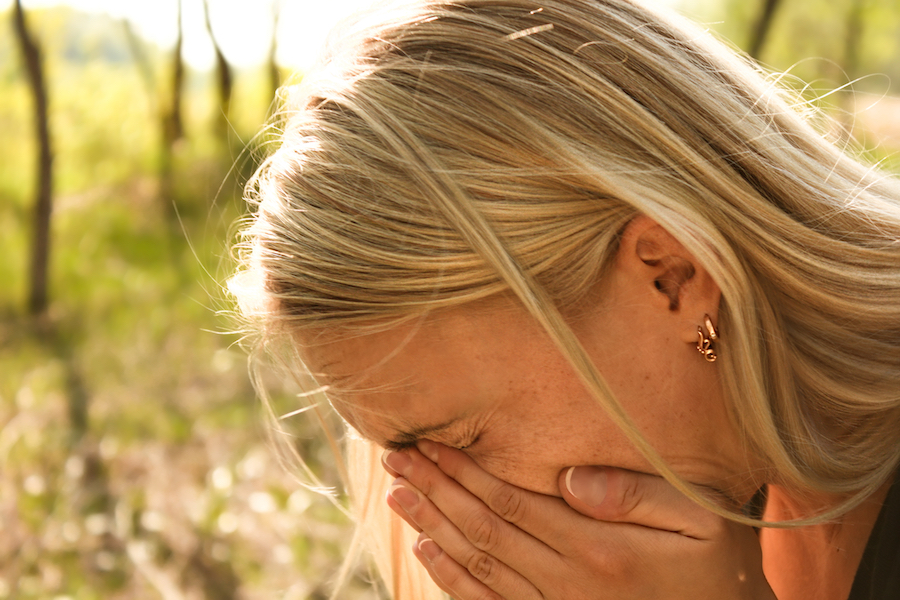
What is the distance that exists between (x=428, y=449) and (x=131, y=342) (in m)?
3.59

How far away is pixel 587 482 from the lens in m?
1.44

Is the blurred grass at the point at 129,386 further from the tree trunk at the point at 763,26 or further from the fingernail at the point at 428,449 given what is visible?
the tree trunk at the point at 763,26

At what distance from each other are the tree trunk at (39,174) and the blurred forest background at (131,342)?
12mm

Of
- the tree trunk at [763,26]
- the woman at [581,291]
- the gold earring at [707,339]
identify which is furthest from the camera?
the tree trunk at [763,26]

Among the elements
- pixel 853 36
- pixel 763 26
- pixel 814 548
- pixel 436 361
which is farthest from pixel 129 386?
pixel 853 36

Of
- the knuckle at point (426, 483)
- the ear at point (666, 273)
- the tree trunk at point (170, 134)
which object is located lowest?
the tree trunk at point (170, 134)

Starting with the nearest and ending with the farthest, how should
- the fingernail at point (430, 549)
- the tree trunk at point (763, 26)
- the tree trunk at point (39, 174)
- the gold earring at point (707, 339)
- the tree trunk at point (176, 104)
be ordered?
the gold earring at point (707, 339) → the fingernail at point (430, 549) → the tree trunk at point (39, 174) → the tree trunk at point (176, 104) → the tree trunk at point (763, 26)

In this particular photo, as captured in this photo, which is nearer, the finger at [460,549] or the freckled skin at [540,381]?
the freckled skin at [540,381]

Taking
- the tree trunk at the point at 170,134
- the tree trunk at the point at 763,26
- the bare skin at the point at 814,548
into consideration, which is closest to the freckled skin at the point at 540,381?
the bare skin at the point at 814,548

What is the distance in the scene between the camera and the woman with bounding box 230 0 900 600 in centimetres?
124

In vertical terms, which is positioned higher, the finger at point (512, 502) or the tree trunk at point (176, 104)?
the finger at point (512, 502)

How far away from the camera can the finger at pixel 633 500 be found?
1.43 meters

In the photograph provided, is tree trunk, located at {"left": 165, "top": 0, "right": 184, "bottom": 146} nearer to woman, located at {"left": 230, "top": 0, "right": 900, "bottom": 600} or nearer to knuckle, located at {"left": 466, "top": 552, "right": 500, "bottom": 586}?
woman, located at {"left": 230, "top": 0, "right": 900, "bottom": 600}

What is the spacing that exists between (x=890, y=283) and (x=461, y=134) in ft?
2.68
